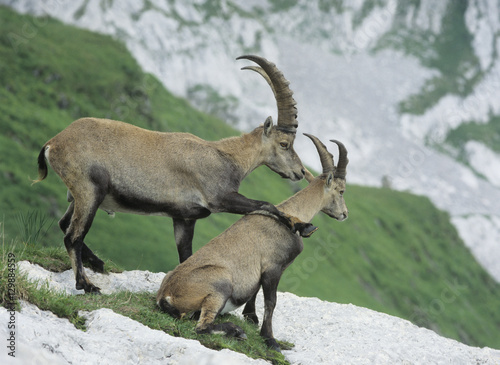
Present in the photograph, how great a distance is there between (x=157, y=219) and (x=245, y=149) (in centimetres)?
1893

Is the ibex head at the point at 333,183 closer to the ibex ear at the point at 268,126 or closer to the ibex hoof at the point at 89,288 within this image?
the ibex ear at the point at 268,126

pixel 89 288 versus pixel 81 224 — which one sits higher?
pixel 81 224

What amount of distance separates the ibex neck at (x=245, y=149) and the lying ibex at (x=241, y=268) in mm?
1217

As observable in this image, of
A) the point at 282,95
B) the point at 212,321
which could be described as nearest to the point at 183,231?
the point at 212,321

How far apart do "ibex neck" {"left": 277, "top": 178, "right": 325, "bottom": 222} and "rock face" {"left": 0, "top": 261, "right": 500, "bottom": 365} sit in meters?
2.33

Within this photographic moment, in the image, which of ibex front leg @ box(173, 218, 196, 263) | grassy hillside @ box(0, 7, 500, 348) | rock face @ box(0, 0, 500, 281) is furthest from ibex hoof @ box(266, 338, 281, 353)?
rock face @ box(0, 0, 500, 281)

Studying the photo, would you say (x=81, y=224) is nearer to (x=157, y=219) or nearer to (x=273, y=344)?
(x=273, y=344)

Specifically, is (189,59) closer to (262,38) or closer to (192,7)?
(192,7)

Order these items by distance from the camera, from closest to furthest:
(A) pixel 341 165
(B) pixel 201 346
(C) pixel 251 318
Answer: (B) pixel 201 346, (C) pixel 251 318, (A) pixel 341 165

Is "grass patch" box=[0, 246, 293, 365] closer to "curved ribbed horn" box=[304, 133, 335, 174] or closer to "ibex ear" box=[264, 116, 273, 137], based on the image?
"curved ribbed horn" box=[304, 133, 335, 174]

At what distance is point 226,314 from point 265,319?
3.87ft

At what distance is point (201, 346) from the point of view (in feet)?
30.0

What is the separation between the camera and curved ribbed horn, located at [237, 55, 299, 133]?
13188 millimetres

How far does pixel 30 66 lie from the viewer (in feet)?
109
